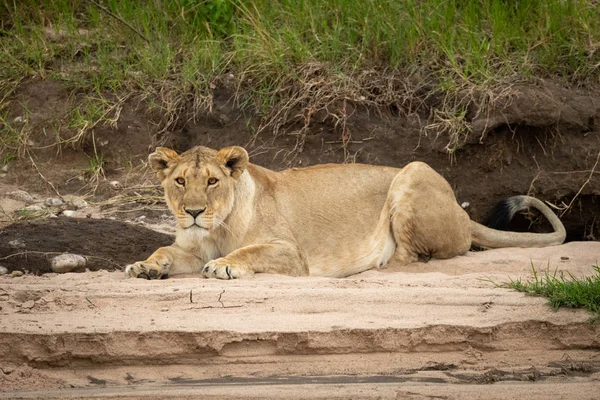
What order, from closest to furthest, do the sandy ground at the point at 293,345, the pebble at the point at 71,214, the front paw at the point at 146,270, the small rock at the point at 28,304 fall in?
the sandy ground at the point at 293,345 < the small rock at the point at 28,304 < the front paw at the point at 146,270 < the pebble at the point at 71,214

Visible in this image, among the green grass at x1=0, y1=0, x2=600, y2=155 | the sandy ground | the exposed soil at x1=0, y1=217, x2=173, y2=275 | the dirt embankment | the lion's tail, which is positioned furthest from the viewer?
the green grass at x1=0, y1=0, x2=600, y2=155

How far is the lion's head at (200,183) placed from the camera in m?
6.54

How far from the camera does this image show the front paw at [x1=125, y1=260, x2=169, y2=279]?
638cm

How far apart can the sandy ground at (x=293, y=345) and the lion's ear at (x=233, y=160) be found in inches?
63.9

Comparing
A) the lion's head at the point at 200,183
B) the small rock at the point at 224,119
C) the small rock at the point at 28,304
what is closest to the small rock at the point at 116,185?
the small rock at the point at 224,119

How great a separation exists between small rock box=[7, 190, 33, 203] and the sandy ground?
11.0ft

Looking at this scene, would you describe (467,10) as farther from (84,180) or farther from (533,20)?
(84,180)

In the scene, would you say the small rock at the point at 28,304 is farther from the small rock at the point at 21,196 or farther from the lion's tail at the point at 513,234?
the lion's tail at the point at 513,234

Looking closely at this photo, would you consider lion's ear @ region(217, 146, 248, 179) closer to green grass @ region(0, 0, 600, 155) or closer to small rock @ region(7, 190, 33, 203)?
green grass @ region(0, 0, 600, 155)

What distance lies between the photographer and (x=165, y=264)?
660cm

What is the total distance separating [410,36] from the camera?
918 cm

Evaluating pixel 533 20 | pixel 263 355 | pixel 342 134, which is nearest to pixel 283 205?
pixel 342 134

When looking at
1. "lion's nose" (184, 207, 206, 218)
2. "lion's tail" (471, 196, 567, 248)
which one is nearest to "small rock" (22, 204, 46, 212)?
"lion's nose" (184, 207, 206, 218)

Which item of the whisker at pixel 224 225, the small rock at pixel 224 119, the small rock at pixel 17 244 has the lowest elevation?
the small rock at pixel 17 244
